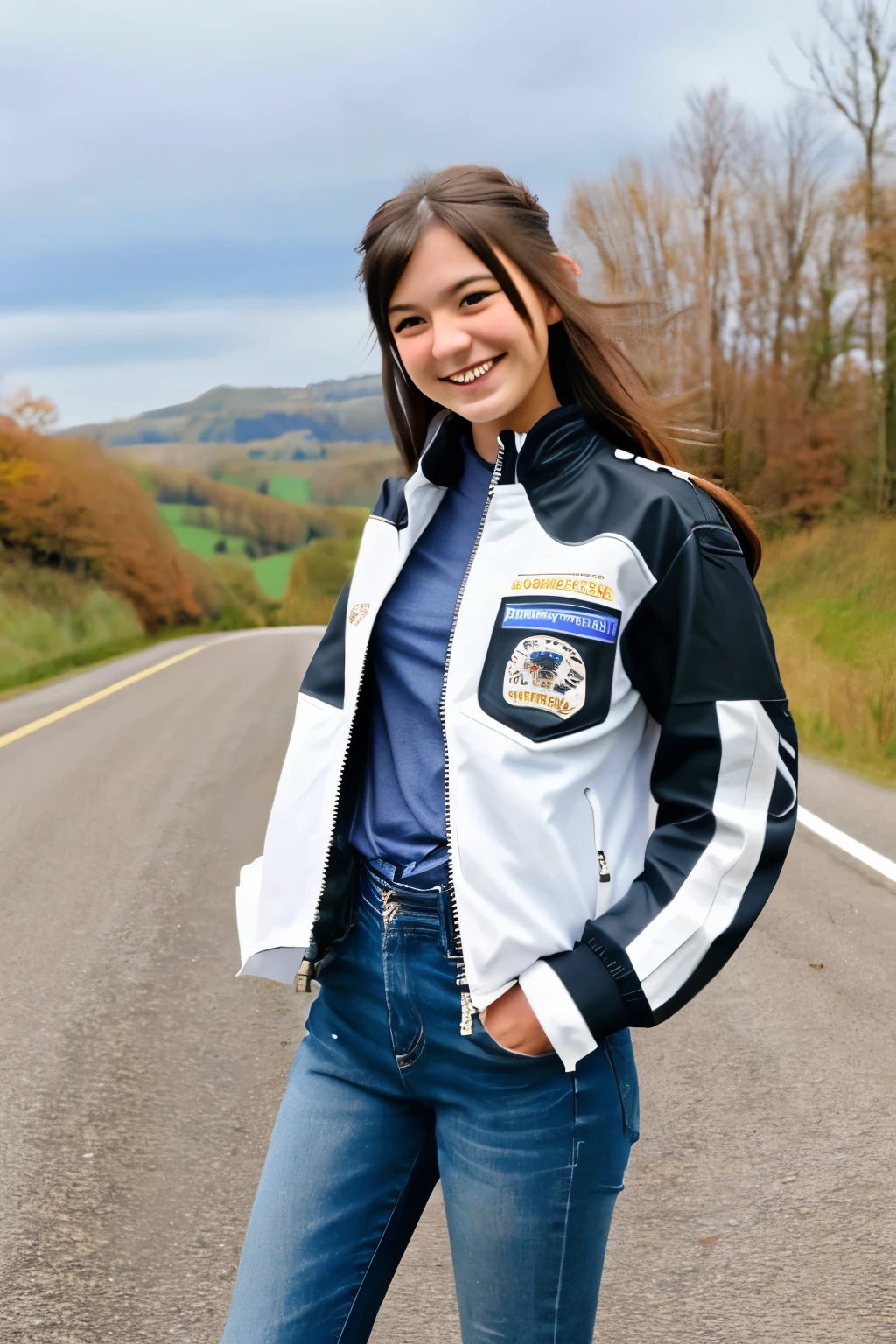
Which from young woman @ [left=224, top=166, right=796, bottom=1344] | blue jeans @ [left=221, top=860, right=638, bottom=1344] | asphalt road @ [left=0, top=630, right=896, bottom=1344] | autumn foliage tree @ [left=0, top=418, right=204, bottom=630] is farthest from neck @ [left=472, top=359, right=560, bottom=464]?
autumn foliage tree @ [left=0, top=418, right=204, bottom=630]

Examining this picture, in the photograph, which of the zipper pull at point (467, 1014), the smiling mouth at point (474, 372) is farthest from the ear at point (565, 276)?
the zipper pull at point (467, 1014)

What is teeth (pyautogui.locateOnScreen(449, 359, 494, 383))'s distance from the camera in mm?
1729

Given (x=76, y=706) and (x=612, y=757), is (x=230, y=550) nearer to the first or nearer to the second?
(x=76, y=706)

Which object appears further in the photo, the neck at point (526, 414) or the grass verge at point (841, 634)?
the grass verge at point (841, 634)

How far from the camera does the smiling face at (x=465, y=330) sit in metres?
1.69

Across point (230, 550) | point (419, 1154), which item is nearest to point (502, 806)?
point (419, 1154)

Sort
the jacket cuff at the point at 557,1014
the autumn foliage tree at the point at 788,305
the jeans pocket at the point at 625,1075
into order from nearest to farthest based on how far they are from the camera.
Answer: the jacket cuff at the point at 557,1014, the jeans pocket at the point at 625,1075, the autumn foliage tree at the point at 788,305

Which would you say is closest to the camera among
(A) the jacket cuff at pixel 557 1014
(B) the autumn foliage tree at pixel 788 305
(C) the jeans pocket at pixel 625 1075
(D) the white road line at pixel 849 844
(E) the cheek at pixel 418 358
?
(A) the jacket cuff at pixel 557 1014

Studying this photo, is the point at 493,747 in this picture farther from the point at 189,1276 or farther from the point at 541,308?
the point at 189,1276

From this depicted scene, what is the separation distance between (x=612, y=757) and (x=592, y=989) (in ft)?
0.86

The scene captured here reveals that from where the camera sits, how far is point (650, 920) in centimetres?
154

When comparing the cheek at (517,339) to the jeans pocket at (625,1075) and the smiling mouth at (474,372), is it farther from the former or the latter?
the jeans pocket at (625,1075)

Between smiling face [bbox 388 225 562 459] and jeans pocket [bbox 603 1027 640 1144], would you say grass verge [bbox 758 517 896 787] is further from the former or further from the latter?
jeans pocket [bbox 603 1027 640 1144]

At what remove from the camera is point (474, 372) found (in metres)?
1.74
